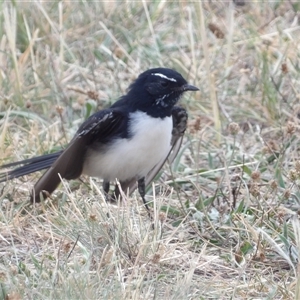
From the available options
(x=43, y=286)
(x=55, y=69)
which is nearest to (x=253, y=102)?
(x=55, y=69)

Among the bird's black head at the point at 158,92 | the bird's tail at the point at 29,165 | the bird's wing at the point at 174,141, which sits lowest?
the bird's wing at the point at 174,141

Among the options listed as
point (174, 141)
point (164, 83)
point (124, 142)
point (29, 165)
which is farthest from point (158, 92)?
point (29, 165)

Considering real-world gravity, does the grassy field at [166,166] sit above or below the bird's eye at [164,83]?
below

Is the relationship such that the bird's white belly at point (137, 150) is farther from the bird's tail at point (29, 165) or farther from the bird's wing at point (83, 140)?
the bird's tail at point (29, 165)

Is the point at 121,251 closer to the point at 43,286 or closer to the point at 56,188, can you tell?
the point at 43,286

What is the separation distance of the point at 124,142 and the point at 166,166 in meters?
0.88

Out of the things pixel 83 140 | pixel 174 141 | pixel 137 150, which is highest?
pixel 83 140

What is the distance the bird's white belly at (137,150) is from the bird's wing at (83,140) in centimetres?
8

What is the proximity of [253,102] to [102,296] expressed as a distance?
3.86 metres

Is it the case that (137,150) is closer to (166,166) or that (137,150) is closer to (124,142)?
(124,142)

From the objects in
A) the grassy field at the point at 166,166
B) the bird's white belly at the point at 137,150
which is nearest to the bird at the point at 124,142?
the bird's white belly at the point at 137,150

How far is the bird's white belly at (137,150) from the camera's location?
19.9ft

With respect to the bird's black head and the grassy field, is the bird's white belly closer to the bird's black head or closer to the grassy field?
the bird's black head

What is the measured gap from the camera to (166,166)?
6930 mm
